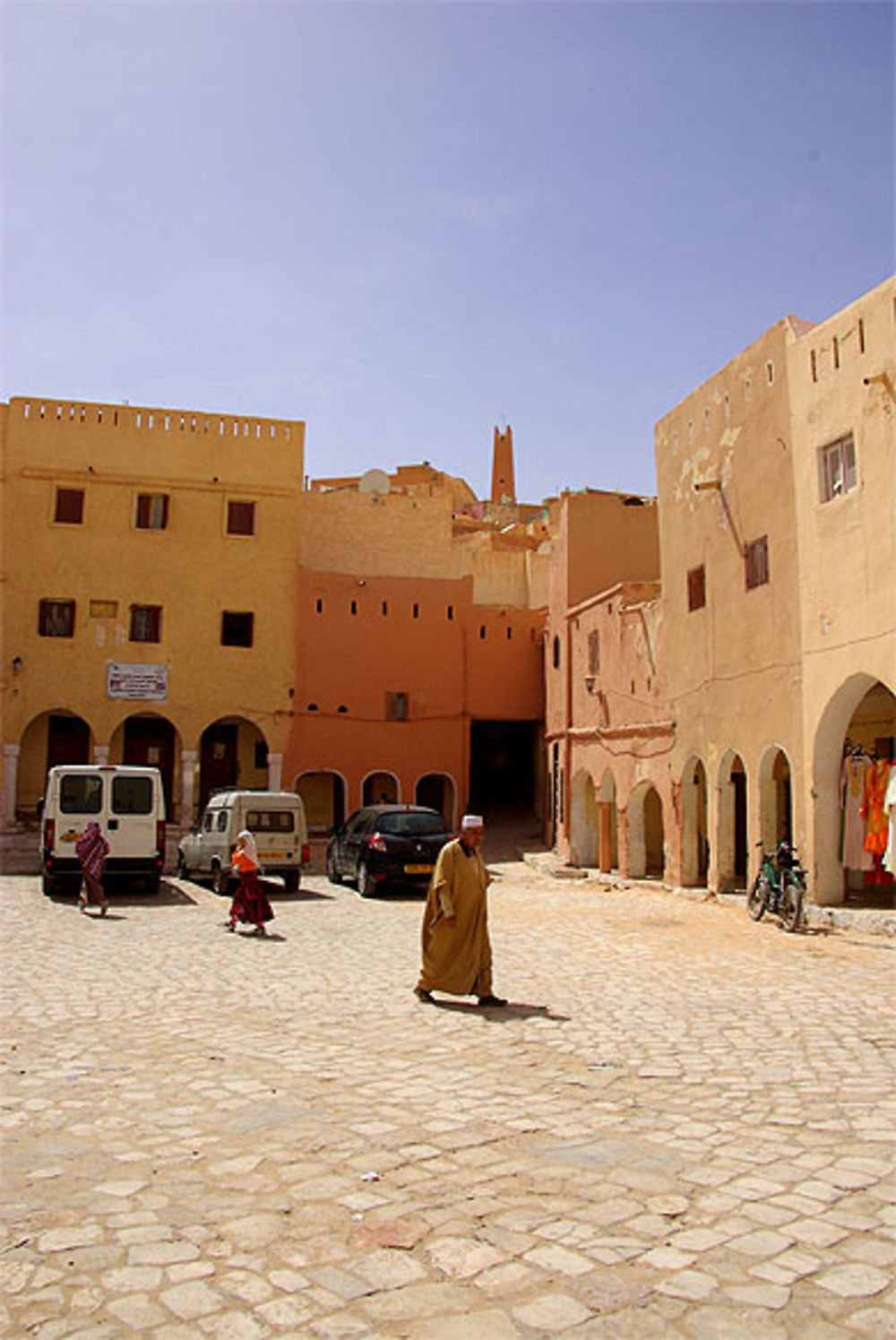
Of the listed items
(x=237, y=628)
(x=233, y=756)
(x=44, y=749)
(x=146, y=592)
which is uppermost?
(x=146, y=592)

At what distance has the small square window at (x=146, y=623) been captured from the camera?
3117cm

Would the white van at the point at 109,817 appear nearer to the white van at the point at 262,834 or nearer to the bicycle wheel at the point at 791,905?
the white van at the point at 262,834

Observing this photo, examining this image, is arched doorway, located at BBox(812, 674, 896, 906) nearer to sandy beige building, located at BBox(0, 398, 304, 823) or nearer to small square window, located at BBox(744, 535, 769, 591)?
small square window, located at BBox(744, 535, 769, 591)

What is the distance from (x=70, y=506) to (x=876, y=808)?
24475 mm

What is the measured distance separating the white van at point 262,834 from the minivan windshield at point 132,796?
4.92 feet

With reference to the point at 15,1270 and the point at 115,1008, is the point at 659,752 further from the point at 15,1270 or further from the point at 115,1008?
the point at 15,1270

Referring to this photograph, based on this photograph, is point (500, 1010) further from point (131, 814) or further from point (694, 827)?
point (694, 827)

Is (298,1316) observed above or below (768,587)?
below

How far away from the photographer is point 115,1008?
848 cm

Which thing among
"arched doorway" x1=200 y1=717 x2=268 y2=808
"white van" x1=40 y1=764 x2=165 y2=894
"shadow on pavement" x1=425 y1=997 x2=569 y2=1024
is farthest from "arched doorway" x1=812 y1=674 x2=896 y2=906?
"arched doorway" x1=200 y1=717 x2=268 y2=808

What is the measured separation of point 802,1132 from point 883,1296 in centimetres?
189

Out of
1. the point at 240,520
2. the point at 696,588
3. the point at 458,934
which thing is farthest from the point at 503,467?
the point at 458,934

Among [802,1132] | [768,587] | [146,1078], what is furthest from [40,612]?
[802,1132]

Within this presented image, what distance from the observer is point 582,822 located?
24.8 meters
